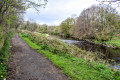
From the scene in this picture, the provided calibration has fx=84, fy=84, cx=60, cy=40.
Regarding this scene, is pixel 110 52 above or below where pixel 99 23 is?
below

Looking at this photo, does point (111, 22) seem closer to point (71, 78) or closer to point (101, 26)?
point (101, 26)

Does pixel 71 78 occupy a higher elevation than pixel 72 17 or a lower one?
lower

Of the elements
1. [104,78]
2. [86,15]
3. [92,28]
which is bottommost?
[104,78]

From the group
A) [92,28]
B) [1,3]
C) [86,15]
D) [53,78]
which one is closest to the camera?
[53,78]

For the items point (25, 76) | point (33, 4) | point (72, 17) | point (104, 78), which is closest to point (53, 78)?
point (25, 76)

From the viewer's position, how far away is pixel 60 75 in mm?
4449

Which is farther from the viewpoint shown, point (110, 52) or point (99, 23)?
point (99, 23)

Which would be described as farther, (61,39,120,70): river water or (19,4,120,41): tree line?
(19,4,120,41): tree line

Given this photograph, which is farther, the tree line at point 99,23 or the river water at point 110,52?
the tree line at point 99,23

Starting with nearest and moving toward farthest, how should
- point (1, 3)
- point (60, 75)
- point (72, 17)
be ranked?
point (60, 75), point (1, 3), point (72, 17)

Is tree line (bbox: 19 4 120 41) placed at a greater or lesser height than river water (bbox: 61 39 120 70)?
greater

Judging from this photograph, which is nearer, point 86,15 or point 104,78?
point 104,78

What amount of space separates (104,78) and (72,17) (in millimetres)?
45451

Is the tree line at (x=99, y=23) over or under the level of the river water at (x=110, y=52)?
over
